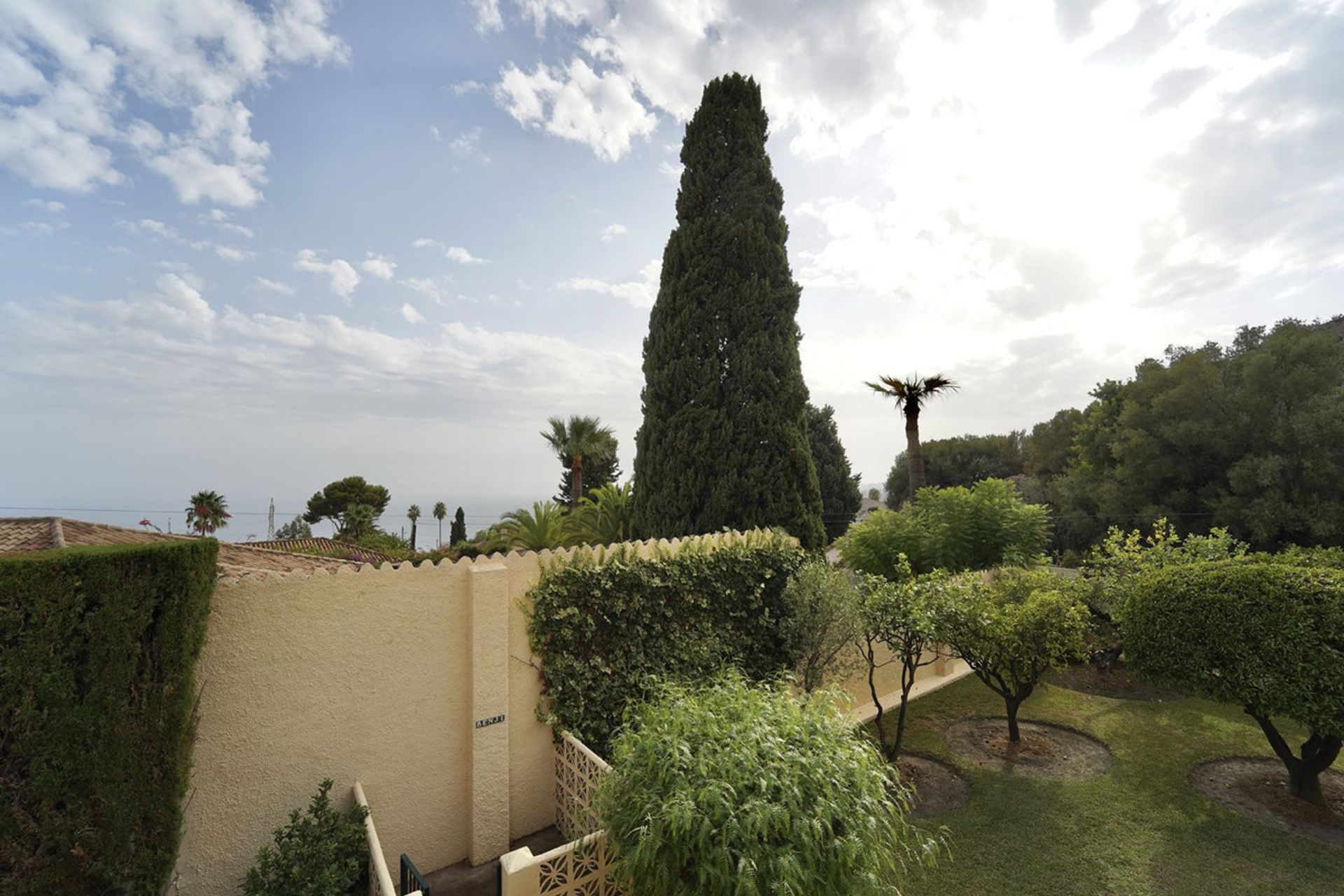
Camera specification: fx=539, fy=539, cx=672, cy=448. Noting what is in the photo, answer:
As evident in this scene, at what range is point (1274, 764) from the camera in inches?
293

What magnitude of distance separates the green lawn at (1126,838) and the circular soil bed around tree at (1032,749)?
0.19 m

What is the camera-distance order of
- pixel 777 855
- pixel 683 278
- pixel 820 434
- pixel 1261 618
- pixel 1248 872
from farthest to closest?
pixel 820 434, pixel 683 278, pixel 1261 618, pixel 1248 872, pixel 777 855

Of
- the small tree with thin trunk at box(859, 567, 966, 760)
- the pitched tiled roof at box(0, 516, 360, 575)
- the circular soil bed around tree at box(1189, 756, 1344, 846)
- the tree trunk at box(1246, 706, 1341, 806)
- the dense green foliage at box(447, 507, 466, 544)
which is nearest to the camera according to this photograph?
the pitched tiled roof at box(0, 516, 360, 575)

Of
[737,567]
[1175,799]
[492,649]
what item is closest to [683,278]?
[737,567]

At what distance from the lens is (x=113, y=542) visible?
19.1 ft

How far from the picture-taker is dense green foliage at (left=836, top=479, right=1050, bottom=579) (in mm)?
12938

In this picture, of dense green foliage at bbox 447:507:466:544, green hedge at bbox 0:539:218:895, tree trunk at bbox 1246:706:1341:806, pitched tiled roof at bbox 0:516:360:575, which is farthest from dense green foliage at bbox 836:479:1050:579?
dense green foliage at bbox 447:507:466:544

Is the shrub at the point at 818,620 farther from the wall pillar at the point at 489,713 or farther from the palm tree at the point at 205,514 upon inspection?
the palm tree at the point at 205,514

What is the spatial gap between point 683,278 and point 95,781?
11.1 meters

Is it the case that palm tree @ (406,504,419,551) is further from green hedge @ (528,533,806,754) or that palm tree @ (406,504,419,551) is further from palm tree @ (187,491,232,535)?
green hedge @ (528,533,806,754)

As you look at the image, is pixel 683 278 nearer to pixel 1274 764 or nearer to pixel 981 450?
pixel 1274 764

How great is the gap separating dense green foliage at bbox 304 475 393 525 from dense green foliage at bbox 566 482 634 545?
107 feet

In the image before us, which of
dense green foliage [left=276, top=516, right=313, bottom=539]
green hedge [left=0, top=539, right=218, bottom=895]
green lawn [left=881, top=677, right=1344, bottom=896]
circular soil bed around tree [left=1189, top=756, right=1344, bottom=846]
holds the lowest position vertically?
circular soil bed around tree [left=1189, top=756, right=1344, bottom=846]

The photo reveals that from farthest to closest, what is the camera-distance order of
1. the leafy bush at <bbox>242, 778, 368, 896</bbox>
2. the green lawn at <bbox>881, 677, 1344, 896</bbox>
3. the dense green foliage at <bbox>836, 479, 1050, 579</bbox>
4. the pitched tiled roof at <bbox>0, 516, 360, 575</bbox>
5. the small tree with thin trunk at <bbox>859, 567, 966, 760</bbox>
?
1. the dense green foliage at <bbox>836, 479, 1050, 579</bbox>
2. the small tree with thin trunk at <bbox>859, 567, 966, 760</bbox>
3. the green lawn at <bbox>881, 677, 1344, 896</bbox>
4. the pitched tiled roof at <bbox>0, 516, 360, 575</bbox>
5. the leafy bush at <bbox>242, 778, 368, 896</bbox>
